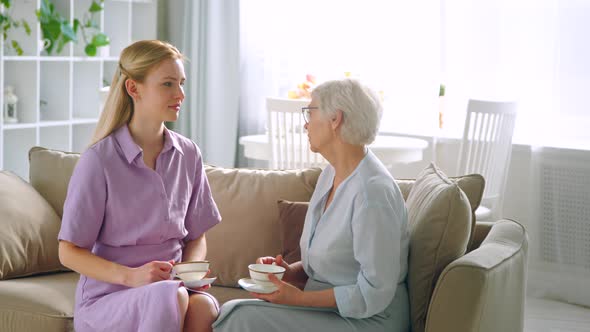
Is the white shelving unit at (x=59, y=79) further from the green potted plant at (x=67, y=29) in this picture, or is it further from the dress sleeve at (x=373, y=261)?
the dress sleeve at (x=373, y=261)

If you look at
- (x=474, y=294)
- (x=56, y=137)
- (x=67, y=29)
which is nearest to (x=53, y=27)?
(x=67, y=29)

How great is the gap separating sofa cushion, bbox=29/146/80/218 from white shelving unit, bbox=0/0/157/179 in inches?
54.3

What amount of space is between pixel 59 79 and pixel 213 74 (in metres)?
1.07

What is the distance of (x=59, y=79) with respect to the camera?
477cm

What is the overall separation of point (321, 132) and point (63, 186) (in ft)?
4.04

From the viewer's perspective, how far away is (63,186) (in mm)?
2982

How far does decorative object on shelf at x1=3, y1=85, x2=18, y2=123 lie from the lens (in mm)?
4418

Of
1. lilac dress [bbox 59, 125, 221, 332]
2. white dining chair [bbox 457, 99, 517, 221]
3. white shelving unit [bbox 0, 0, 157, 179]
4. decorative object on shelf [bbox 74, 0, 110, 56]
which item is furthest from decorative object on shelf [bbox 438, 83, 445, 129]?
lilac dress [bbox 59, 125, 221, 332]

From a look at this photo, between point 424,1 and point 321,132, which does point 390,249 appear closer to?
point 321,132

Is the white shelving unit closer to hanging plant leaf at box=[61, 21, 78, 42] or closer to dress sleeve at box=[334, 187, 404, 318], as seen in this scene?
hanging plant leaf at box=[61, 21, 78, 42]

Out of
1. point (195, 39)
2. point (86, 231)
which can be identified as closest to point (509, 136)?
point (195, 39)

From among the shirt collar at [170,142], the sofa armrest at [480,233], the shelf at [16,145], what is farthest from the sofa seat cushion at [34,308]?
the shelf at [16,145]

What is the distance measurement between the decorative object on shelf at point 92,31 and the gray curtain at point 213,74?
2.16ft

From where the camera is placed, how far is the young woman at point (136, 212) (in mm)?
2053
